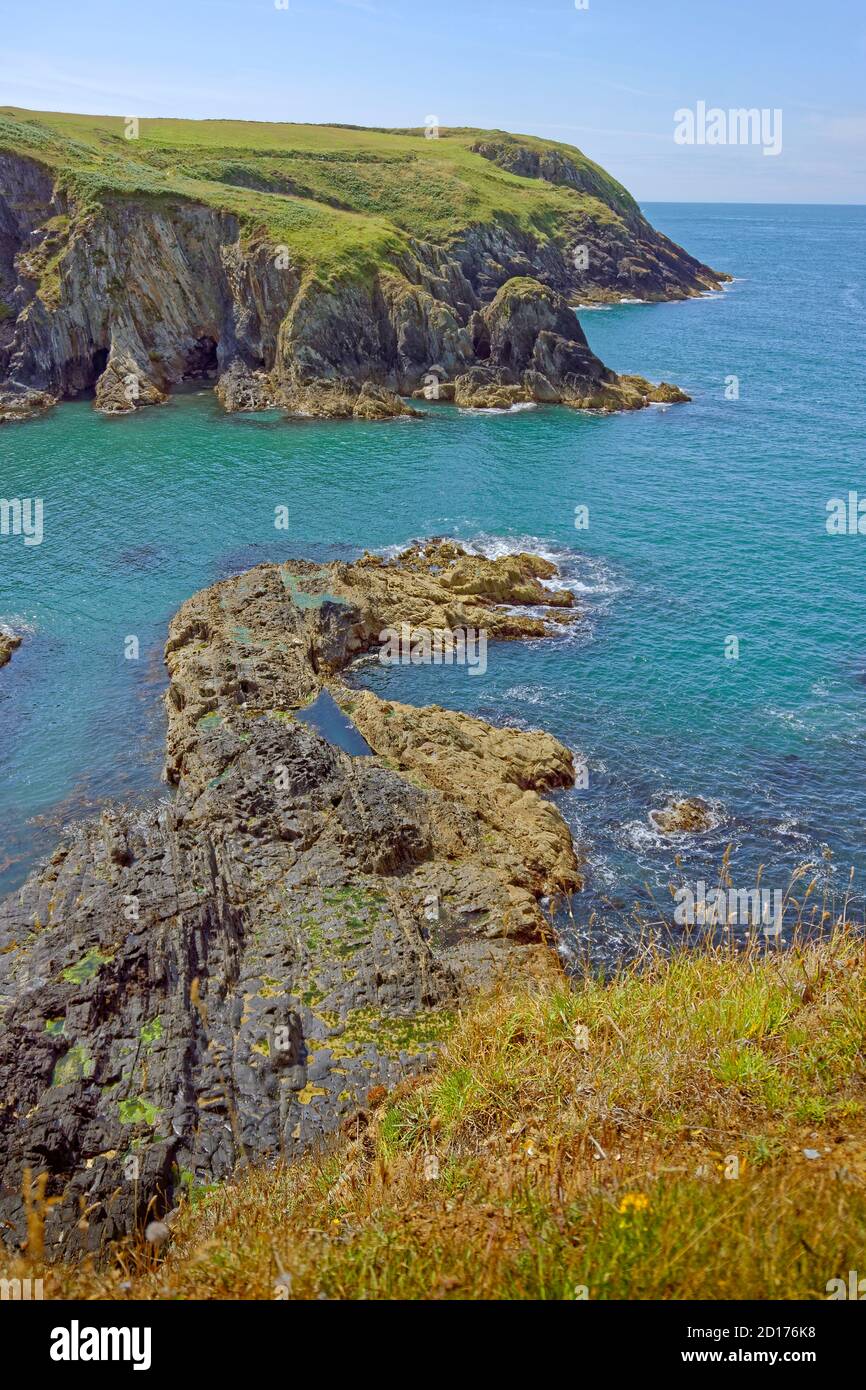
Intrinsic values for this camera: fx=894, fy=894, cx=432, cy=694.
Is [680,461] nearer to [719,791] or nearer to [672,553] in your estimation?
[672,553]

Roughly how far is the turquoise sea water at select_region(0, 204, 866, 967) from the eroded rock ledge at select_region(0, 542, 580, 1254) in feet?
11.2

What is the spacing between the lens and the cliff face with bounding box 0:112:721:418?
79.7 meters

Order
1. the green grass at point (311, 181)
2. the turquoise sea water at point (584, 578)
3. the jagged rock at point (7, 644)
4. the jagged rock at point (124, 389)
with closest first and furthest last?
the turquoise sea water at point (584, 578), the jagged rock at point (7, 644), the jagged rock at point (124, 389), the green grass at point (311, 181)

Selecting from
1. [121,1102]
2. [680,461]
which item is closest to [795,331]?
[680,461]

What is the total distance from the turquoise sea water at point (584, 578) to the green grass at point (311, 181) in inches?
839

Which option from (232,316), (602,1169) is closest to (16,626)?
(602,1169)

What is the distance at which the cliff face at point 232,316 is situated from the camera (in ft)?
261

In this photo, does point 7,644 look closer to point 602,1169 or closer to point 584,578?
point 584,578

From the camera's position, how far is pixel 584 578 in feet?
156

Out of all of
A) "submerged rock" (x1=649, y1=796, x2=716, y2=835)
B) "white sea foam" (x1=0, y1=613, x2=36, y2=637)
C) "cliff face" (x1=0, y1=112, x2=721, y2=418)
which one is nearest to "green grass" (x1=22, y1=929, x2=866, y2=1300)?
"submerged rock" (x1=649, y1=796, x2=716, y2=835)

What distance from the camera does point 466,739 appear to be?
31078 millimetres

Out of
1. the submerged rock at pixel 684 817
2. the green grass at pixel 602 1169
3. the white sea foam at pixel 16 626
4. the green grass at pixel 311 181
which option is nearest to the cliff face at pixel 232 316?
the green grass at pixel 311 181

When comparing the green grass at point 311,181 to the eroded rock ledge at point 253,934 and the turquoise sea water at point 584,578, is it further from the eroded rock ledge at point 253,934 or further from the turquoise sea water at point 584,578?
the eroded rock ledge at point 253,934

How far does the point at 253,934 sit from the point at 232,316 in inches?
3084
